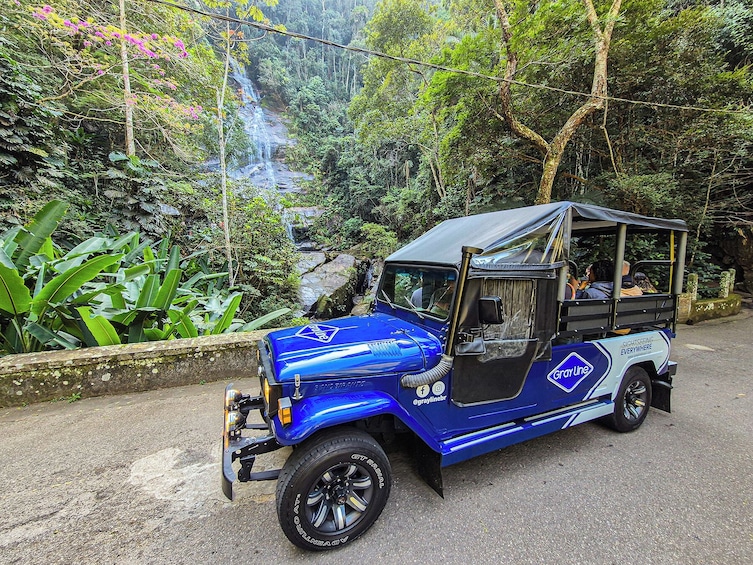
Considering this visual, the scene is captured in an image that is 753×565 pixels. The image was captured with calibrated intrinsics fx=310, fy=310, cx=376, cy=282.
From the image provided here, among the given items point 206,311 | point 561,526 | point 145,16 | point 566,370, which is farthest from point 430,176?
point 561,526

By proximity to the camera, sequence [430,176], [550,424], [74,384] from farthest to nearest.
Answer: [430,176]
[74,384]
[550,424]

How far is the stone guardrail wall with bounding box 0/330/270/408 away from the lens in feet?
11.2

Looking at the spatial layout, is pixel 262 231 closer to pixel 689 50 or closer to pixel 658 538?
pixel 658 538

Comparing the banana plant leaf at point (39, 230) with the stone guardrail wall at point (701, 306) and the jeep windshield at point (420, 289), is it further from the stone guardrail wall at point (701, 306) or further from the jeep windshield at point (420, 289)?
the stone guardrail wall at point (701, 306)

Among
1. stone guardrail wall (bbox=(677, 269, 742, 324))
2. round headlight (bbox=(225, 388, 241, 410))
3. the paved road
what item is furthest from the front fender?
stone guardrail wall (bbox=(677, 269, 742, 324))

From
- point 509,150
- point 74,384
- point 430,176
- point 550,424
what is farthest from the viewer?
point 430,176

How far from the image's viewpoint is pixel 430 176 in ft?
52.9

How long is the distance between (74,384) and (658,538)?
217 inches

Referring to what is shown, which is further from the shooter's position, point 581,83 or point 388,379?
point 581,83

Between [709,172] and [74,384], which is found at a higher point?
[709,172]

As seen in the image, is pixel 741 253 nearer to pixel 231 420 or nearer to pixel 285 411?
pixel 285 411

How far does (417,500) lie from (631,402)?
99.4 inches

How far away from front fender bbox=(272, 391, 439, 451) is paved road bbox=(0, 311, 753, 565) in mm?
672

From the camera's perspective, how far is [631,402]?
3160mm
